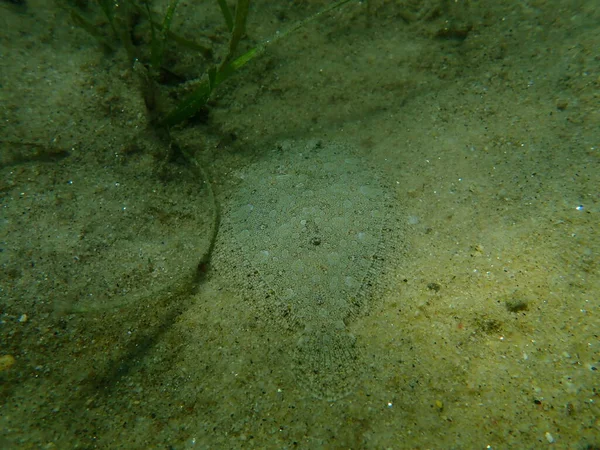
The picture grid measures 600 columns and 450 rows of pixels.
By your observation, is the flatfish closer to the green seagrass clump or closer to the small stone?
the green seagrass clump

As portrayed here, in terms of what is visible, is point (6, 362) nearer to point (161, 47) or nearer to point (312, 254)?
point (312, 254)

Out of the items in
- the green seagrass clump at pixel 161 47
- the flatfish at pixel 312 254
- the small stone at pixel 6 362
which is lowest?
the flatfish at pixel 312 254

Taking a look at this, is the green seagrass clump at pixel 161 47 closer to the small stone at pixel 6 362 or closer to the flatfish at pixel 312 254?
the flatfish at pixel 312 254

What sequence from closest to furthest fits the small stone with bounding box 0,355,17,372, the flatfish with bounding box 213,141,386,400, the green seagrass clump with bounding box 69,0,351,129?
the small stone with bounding box 0,355,17,372 < the flatfish with bounding box 213,141,386,400 < the green seagrass clump with bounding box 69,0,351,129

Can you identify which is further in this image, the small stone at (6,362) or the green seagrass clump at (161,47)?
the green seagrass clump at (161,47)

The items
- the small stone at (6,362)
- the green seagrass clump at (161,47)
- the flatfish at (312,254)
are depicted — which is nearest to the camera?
the small stone at (6,362)

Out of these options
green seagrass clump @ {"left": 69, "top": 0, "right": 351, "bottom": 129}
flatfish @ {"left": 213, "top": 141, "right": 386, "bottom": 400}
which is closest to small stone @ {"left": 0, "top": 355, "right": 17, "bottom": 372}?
flatfish @ {"left": 213, "top": 141, "right": 386, "bottom": 400}

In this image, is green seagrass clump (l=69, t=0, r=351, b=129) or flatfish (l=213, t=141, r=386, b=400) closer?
flatfish (l=213, t=141, r=386, b=400)

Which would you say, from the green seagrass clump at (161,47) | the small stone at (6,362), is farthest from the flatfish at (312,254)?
the small stone at (6,362)

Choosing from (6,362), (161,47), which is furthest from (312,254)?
(161,47)
